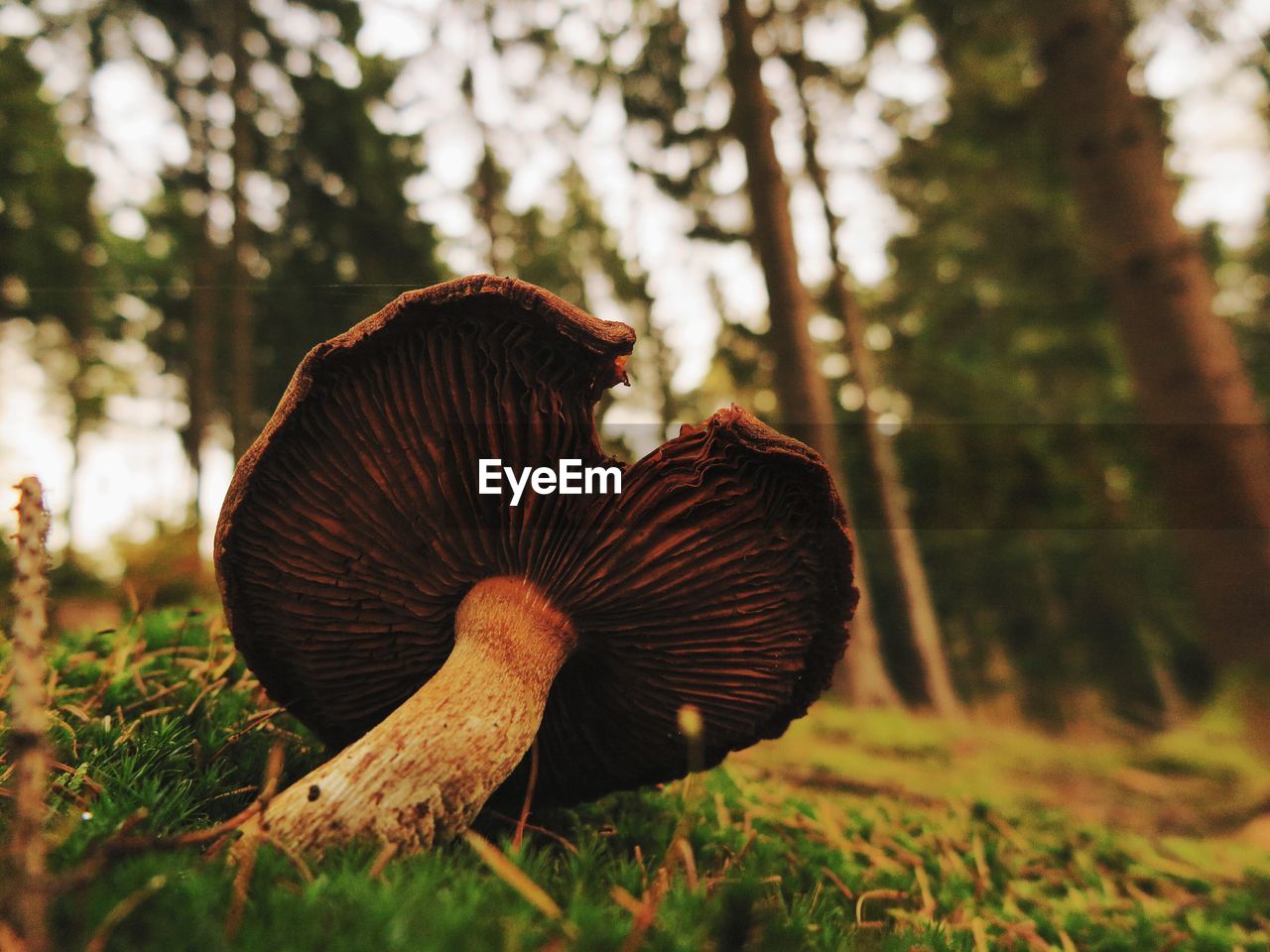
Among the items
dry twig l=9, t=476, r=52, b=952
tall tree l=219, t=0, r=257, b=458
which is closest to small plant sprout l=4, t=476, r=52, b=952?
dry twig l=9, t=476, r=52, b=952

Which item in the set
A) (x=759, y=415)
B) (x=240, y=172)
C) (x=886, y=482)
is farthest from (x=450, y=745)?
(x=240, y=172)

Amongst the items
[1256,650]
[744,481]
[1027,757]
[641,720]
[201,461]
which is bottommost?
[1027,757]

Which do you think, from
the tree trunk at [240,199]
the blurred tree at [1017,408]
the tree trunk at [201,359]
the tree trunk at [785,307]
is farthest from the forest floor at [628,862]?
the tree trunk at [201,359]

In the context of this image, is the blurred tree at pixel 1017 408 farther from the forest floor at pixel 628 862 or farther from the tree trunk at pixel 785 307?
the forest floor at pixel 628 862

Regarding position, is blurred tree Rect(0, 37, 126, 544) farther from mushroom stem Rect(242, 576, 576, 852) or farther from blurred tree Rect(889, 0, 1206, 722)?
blurred tree Rect(889, 0, 1206, 722)

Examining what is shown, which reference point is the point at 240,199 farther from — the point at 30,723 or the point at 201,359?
the point at 30,723

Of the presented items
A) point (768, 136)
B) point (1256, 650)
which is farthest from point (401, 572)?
point (768, 136)

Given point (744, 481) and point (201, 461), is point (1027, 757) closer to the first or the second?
point (744, 481)
